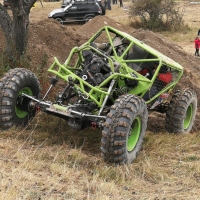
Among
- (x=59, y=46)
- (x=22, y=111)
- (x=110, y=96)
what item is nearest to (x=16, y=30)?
(x=59, y=46)

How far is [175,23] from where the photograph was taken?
24.1 metres

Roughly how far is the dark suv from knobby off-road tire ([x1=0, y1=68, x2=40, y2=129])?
52.2 ft

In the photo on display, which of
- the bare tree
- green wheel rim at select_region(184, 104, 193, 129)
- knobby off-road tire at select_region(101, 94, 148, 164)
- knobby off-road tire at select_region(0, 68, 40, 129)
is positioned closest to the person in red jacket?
green wheel rim at select_region(184, 104, 193, 129)

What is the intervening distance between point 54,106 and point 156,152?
5.59 ft

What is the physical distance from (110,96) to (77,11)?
16640mm

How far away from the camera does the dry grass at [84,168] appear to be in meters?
4.13

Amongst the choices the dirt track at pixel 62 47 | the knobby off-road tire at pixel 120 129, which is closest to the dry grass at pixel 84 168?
the knobby off-road tire at pixel 120 129

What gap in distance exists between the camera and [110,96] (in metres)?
6.14

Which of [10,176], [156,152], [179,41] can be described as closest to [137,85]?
[156,152]

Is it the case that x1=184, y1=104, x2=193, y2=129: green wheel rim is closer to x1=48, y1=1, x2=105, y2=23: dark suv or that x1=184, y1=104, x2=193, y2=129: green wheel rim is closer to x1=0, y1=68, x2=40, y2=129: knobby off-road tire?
x1=0, y1=68, x2=40, y2=129: knobby off-road tire

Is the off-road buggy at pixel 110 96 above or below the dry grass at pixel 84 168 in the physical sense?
above

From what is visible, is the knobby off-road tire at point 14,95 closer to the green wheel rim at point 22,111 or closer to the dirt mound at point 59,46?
the green wheel rim at point 22,111

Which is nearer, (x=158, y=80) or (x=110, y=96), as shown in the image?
(x=110, y=96)

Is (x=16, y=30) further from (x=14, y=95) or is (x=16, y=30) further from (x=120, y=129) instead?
(x=120, y=129)
